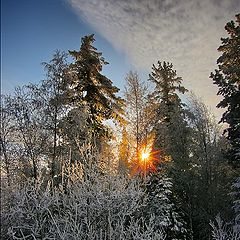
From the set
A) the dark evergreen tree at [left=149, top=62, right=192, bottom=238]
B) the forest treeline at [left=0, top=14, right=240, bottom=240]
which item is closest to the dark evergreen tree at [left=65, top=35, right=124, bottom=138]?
the forest treeline at [left=0, top=14, right=240, bottom=240]

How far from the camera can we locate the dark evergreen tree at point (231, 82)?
57.3 feet

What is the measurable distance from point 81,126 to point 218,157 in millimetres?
12907

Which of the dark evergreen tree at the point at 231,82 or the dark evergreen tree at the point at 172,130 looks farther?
the dark evergreen tree at the point at 172,130

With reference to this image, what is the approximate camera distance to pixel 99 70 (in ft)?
71.8

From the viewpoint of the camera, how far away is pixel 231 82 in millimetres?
18078

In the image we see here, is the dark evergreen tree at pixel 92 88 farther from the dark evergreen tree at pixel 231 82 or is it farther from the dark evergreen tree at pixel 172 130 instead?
the dark evergreen tree at pixel 231 82

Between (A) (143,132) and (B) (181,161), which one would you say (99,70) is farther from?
(B) (181,161)

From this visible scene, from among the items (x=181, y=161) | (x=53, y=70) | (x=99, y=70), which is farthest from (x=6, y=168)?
(x=181, y=161)

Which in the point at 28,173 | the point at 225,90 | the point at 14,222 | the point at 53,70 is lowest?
the point at 14,222

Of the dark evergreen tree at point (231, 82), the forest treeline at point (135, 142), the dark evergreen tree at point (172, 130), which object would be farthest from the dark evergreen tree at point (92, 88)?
the dark evergreen tree at point (231, 82)

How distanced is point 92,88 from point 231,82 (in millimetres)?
8632

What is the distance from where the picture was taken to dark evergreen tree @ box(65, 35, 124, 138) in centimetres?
2059

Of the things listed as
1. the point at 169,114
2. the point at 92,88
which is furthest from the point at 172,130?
the point at 92,88

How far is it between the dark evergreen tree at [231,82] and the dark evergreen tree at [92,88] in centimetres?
667
